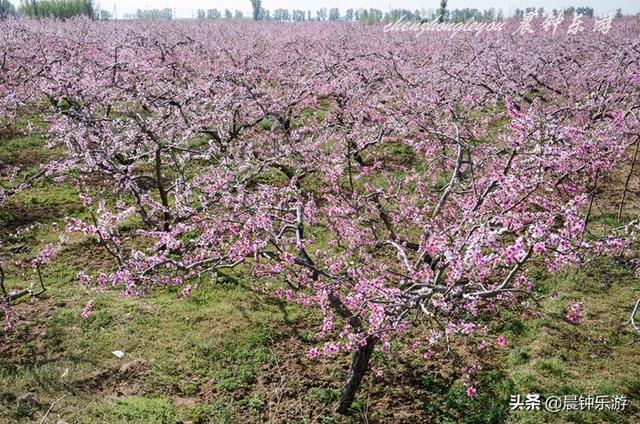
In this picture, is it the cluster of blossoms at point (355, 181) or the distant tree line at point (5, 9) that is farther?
the distant tree line at point (5, 9)

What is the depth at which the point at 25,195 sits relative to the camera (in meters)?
12.5

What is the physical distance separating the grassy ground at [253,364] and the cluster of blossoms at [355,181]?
1.25 feet

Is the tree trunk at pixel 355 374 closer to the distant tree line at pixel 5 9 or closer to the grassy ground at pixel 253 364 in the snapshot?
the grassy ground at pixel 253 364

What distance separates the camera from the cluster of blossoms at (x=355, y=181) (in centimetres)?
538

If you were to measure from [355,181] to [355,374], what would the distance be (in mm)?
7767

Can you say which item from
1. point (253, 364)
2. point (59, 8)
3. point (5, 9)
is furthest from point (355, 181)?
point (5, 9)

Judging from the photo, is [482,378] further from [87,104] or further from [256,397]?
[87,104]

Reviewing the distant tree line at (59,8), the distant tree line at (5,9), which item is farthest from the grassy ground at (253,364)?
the distant tree line at (59,8)

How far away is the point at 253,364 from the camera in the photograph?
7.02m

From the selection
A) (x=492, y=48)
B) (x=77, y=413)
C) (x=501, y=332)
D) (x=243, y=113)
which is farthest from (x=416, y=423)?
(x=492, y=48)

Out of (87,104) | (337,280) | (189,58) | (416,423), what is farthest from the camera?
(189,58)

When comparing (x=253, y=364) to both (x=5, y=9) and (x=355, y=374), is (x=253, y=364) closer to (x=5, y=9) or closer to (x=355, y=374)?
(x=355, y=374)

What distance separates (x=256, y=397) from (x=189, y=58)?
1935cm

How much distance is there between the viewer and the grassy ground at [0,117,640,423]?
6.14 meters
